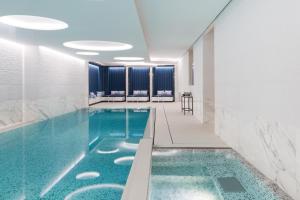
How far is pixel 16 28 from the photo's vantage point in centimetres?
594

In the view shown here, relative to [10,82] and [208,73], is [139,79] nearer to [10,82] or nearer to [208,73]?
[208,73]

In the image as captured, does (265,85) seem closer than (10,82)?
Yes

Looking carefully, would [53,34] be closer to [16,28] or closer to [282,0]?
[16,28]

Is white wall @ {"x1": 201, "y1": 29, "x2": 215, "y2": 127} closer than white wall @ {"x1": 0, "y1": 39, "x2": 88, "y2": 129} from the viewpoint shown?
No

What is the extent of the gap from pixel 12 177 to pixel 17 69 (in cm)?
566

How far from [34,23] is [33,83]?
3557 millimetres

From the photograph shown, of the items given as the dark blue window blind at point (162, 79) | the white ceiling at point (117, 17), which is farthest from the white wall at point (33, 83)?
the dark blue window blind at point (162, 79)

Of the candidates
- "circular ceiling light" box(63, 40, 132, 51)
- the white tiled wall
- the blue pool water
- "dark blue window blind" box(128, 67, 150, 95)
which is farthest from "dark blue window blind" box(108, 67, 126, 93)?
the blue pool water

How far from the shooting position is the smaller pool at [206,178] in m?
2.94

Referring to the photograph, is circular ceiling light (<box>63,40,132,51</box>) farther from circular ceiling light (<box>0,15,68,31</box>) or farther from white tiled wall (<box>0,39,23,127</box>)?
circular ceiling light (<box>0,15,68,31</box>)

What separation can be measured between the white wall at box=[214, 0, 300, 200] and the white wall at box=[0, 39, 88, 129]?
6.50 meters

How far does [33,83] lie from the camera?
355 inches

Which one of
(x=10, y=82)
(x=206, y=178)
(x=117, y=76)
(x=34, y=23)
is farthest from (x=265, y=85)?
(x=117, y=76)

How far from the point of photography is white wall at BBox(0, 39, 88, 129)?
7.58m
